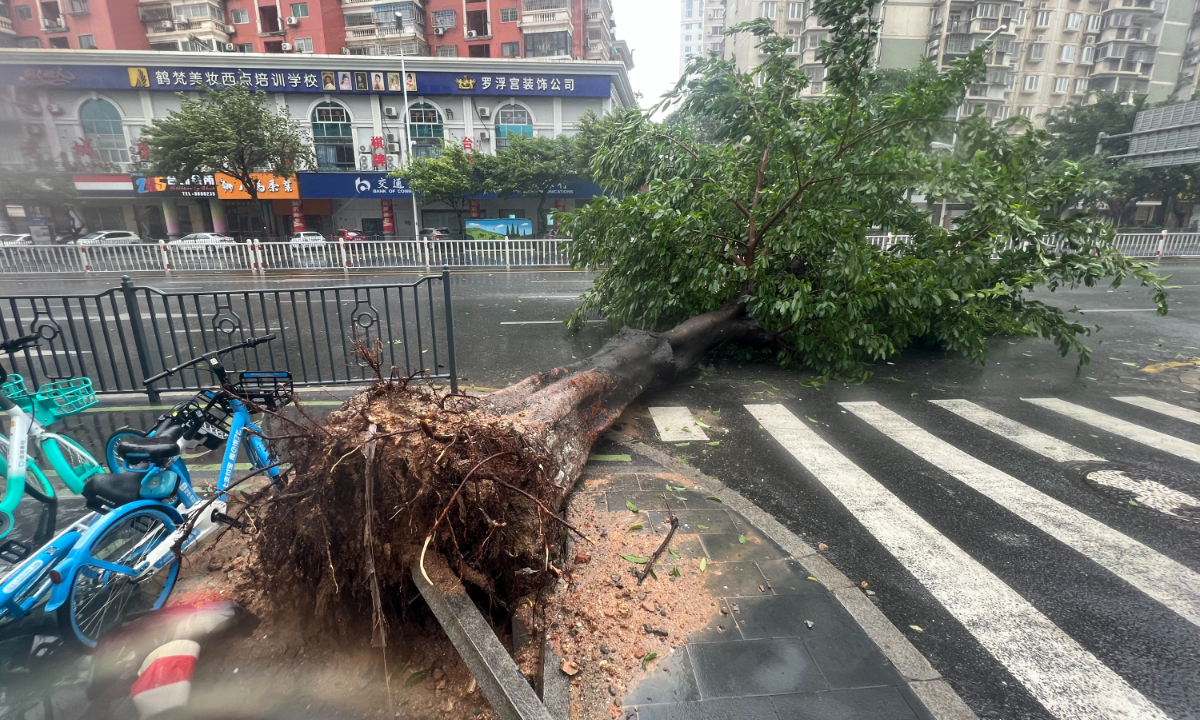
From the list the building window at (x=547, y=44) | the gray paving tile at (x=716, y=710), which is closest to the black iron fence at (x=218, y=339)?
the gray paving tile at (x=716, y=710)

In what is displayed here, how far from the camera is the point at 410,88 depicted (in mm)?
33688

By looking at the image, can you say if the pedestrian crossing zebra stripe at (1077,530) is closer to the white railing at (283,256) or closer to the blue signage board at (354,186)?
the white railing at (283,256)

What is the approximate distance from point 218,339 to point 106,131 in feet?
60.6

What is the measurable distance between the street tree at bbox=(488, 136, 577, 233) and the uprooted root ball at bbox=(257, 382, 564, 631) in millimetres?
31558

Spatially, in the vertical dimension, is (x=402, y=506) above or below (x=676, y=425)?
above

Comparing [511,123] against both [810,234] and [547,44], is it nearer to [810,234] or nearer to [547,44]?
[547,44]

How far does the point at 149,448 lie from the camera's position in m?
2.96

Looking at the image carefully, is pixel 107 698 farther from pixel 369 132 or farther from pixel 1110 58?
pixel 1110 58

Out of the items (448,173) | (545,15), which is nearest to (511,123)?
(448,173)

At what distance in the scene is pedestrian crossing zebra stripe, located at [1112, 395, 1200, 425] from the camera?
232 inches

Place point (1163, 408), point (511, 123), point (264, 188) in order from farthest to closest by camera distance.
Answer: point (511, 123), point (264, 188), point (1163, 408)

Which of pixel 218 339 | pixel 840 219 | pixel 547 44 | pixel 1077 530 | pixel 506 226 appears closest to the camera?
pixel 1077 530

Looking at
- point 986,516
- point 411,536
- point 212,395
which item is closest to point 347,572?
point 411,536

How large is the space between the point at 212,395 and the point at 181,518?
72 centimetres
